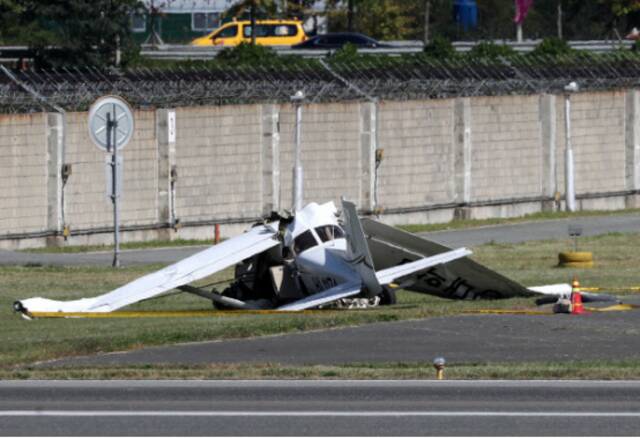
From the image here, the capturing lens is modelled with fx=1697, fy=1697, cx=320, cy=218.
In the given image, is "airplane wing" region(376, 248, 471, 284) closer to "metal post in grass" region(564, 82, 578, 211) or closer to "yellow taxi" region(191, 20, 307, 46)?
"metal post in grass" region(564, 82, 578, 211)

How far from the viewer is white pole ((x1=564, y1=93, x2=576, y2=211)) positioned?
45.8m

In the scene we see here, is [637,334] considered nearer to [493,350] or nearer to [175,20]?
[493,350]

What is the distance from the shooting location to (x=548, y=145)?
4684cm

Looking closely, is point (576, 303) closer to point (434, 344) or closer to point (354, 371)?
point (434, 344)

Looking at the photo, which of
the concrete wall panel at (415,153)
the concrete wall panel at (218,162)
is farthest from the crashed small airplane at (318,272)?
the concrete wall panel at (415,153)

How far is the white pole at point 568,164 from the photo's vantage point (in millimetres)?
45781

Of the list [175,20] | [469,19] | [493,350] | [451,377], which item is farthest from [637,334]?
[175,20]

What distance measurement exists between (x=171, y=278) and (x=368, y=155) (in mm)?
20149

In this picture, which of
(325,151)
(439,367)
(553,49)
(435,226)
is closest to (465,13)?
(553,49)

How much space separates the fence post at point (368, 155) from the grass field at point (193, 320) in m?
7.91

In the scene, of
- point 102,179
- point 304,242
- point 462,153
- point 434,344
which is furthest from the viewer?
point 462,153

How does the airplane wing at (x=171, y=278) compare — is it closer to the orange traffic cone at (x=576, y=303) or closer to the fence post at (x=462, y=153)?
the orange traffic cone at (x=576, y=303)

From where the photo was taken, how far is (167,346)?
63.7ft

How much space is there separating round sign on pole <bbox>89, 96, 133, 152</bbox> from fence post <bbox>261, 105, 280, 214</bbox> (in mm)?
11276
